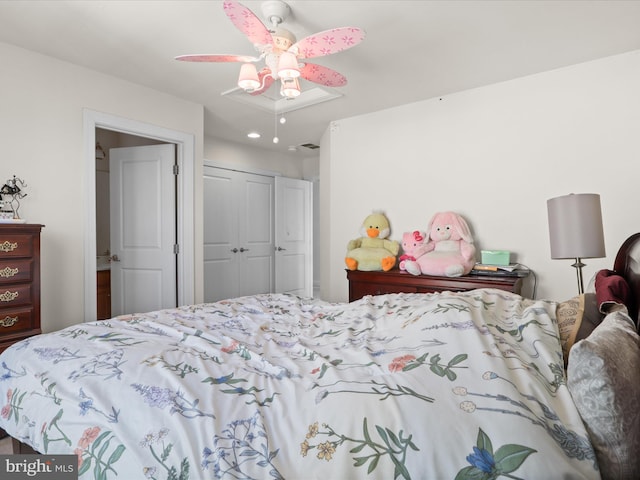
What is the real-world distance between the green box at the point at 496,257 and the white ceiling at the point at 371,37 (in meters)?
1.42

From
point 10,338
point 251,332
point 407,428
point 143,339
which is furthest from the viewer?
point 10,338

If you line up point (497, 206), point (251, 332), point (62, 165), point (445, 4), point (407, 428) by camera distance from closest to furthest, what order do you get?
Answer: point (407, 428), point (251, 332), point (445, 4), point (62, 165), point (497, 206)

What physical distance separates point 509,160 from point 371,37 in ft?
5.15

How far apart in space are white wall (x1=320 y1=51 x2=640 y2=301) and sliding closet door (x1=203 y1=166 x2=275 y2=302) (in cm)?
152

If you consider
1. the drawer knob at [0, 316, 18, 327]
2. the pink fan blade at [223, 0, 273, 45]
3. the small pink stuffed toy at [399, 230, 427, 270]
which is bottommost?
the drawer knob at [0, 316, 18, 327]

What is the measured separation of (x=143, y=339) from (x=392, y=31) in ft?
7.27

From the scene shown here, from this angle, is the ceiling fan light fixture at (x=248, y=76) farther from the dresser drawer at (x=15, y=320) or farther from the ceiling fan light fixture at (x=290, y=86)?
the dresser drawer at (x=15, y=320)

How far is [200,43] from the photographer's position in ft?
8.11

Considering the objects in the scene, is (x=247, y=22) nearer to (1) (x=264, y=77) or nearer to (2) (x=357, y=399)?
(1) (x=264, y=77)

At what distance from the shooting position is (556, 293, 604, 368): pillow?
1.21 m

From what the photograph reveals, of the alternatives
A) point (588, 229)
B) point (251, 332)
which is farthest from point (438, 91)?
point (251, 332)

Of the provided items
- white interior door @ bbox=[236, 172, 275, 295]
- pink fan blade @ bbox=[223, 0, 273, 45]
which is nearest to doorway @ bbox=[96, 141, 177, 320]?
white interior door @ bbox=[236, 172, 275, 295]

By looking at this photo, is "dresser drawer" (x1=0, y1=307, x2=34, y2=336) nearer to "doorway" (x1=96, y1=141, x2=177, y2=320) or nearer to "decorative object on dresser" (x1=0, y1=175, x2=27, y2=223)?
"decorative object on dresser" (x1=0, y1=175, x2=27, y2=223)

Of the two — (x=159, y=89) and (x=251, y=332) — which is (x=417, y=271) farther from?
(x=159, y=89)
